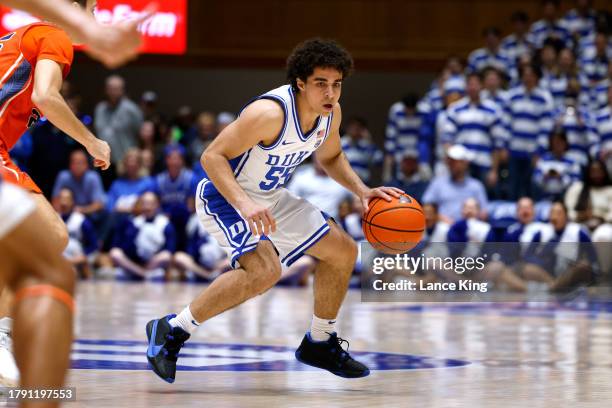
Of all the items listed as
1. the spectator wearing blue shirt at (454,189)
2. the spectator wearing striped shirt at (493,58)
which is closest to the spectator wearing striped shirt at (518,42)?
the spectator wearing striped shirt at (493,58)

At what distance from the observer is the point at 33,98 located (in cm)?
463

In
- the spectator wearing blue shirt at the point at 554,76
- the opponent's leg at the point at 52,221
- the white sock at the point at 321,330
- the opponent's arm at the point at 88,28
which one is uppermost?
the spectator wearing blue shirt at the point at 554,76

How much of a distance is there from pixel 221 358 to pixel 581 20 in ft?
37.5

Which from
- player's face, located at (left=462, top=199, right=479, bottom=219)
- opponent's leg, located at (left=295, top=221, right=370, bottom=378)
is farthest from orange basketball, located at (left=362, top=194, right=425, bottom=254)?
player's face, located at (left=462, top=199, right=479, bottom=219)

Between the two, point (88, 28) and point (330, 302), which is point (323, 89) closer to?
point (330, 302)

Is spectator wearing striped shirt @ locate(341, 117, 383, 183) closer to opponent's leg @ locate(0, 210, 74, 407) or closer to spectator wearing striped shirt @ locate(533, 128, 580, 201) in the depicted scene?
spectator wearing striped shirt @ locate(533, 128, 580, 201)

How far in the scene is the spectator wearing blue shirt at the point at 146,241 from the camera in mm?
13703

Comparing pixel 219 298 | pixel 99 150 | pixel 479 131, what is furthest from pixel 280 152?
pixel 479 131

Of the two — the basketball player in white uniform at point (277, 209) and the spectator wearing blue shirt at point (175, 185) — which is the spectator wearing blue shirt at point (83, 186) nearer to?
the spectator wearing blue shirt at point (175, 185)

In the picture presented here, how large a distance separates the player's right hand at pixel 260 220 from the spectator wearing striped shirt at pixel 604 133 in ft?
30.0

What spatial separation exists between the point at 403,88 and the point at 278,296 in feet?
24.7

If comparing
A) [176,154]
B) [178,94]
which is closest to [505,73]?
[176,154]

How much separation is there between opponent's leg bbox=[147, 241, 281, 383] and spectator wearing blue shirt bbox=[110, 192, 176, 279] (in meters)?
8.38

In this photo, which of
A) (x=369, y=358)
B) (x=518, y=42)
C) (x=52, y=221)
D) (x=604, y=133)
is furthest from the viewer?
(x=518, y=42)
